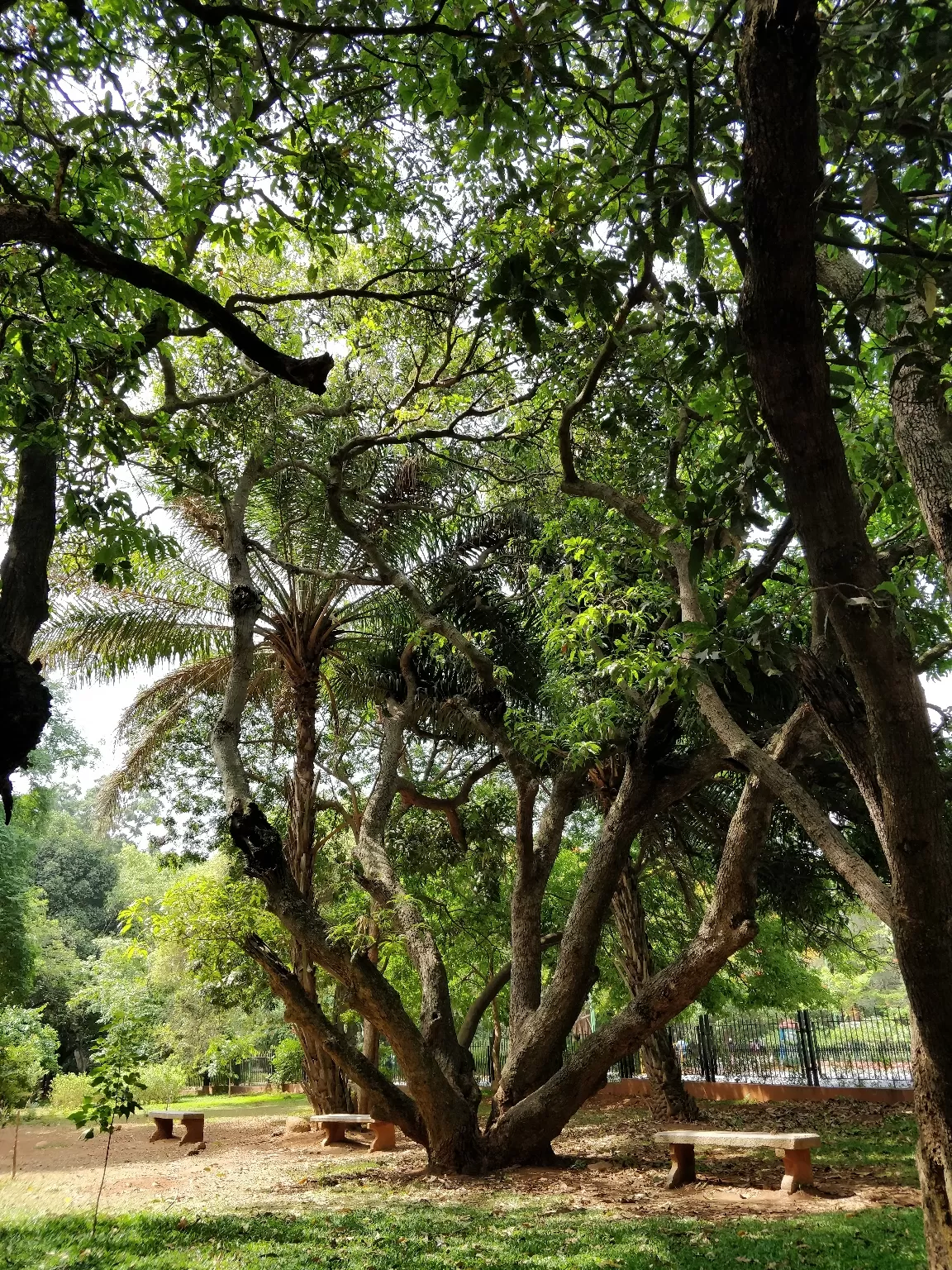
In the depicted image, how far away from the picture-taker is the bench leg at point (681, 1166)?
868 cm

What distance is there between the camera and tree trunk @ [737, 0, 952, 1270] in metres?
2.69

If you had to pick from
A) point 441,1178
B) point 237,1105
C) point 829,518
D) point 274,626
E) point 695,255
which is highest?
point 274,626

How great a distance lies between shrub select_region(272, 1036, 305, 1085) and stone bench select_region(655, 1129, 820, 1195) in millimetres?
16912

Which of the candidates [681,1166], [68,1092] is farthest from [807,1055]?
[68,1092]

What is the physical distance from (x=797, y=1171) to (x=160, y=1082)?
753 inches

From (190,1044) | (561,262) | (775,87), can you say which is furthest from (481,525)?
(190,1044)

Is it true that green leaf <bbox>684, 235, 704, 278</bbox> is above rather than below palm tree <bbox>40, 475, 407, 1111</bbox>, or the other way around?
below

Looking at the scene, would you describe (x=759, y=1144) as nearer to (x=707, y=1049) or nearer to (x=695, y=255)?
(x=695, y=255)

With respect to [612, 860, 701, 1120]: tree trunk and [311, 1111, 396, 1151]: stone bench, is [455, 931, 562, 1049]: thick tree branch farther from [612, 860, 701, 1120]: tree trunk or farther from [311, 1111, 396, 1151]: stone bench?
[311, 1111, 396, 1151]: stone bench

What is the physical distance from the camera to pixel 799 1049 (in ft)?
56.6

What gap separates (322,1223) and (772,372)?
24.2ft

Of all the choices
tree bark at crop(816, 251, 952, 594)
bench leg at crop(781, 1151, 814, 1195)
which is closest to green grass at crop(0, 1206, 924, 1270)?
bench leg at crop(781, 1151, 814, 1195)

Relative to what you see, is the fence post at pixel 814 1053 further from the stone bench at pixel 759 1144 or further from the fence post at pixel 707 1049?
the stone bench at pixel 759 1144

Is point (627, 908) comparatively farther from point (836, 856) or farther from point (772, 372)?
point (772, 372)
